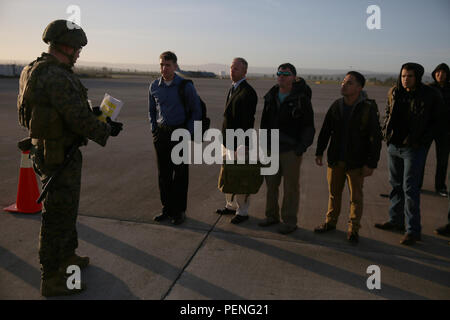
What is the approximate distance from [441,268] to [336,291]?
1.26m

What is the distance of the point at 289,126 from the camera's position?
13.1ft

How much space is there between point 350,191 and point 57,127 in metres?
3.14

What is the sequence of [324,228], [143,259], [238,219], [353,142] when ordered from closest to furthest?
[143,259] → [353,142] → [324,228] → [238,219]

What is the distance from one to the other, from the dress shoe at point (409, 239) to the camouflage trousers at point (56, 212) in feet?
11.5

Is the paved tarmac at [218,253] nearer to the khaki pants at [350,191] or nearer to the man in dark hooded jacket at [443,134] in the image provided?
the khaki pants at [350,191]

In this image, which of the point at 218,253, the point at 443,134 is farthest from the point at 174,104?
the point at 443,134

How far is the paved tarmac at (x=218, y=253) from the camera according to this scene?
2.88 metres

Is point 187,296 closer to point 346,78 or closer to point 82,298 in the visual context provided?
point 82,298

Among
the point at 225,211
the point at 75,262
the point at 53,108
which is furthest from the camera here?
the point at 225,211

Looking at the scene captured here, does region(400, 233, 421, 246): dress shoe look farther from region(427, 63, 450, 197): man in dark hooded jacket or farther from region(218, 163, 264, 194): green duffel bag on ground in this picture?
region(427, 63, 450, 197): man in dark hooded jacket

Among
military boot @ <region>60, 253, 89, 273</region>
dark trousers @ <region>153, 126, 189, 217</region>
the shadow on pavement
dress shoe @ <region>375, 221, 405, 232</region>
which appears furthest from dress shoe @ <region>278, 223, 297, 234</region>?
military boot @ <region>60, 253, 89, 273</region>

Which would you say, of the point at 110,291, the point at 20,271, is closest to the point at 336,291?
the point at 110,291

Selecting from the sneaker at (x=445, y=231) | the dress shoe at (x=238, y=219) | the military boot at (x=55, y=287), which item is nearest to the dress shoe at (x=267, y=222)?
the dress shoe at (x=238, y=219)

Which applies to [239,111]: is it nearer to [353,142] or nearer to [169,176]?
[169,176]
